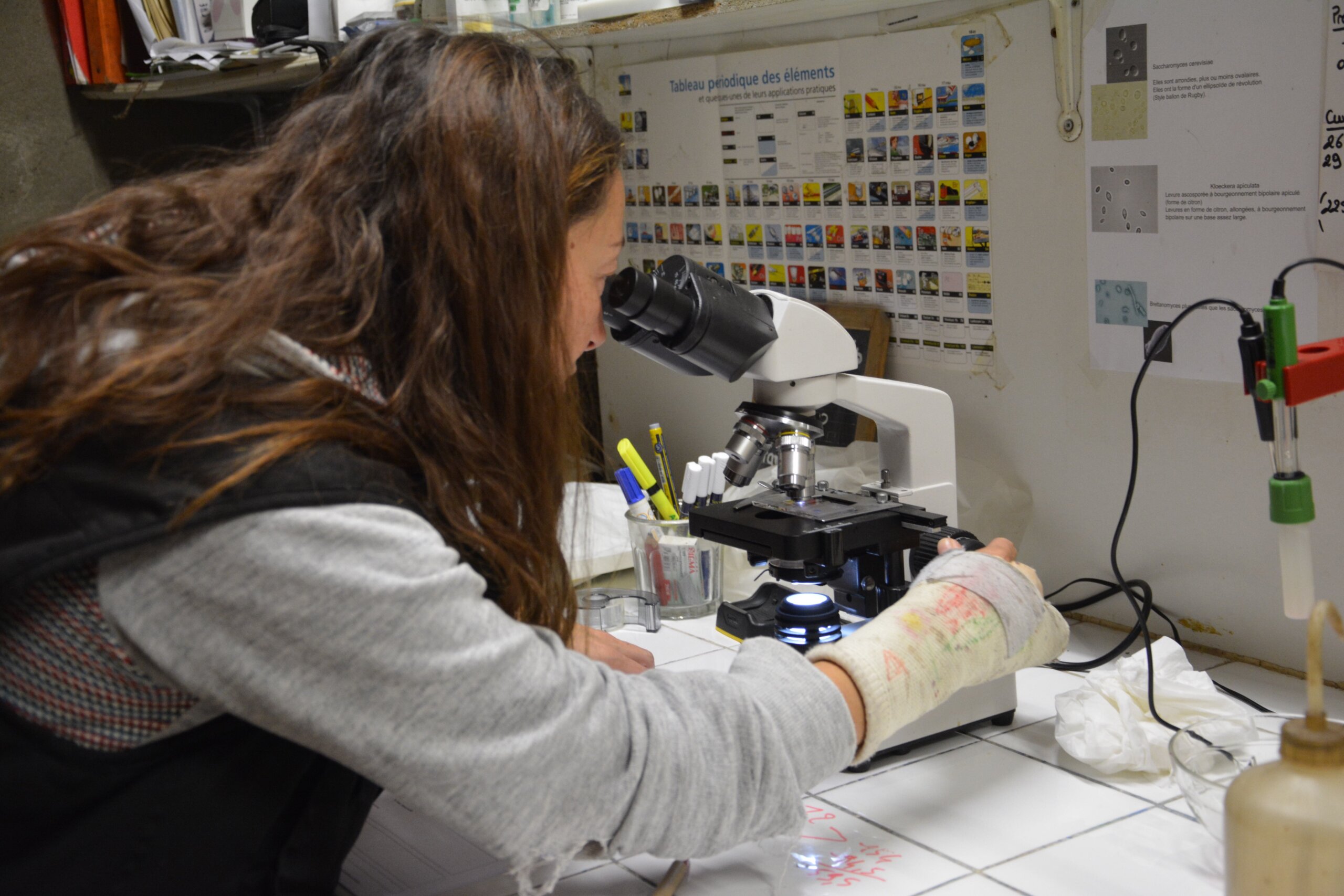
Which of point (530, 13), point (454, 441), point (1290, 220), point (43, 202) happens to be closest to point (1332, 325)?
point (1290, 220)

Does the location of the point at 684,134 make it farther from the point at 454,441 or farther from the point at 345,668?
the point at 345,668

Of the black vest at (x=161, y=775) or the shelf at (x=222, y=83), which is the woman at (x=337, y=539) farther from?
the shelf at (x=222, y=83)

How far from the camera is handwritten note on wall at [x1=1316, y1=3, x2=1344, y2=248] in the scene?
3.65 ft

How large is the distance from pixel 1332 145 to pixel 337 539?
1003 millimetres

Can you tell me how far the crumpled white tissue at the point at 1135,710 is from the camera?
104 centimetres

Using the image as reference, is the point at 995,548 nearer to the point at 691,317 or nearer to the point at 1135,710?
the point at 1135,710

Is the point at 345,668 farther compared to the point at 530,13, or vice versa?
the point at 530,13

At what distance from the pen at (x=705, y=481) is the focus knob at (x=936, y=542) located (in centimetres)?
44

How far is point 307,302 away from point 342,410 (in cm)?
7

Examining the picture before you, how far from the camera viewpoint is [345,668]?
0.66 metres

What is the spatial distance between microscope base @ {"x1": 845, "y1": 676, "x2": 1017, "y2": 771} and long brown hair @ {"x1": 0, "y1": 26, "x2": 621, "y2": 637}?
15.2 inches

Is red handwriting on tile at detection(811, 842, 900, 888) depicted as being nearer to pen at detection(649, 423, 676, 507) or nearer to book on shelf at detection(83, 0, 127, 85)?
pen at detection(649, 423, 676, 507)

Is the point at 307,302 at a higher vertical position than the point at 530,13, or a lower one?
lower

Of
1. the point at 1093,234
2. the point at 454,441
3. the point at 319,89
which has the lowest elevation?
the point at 454,441
